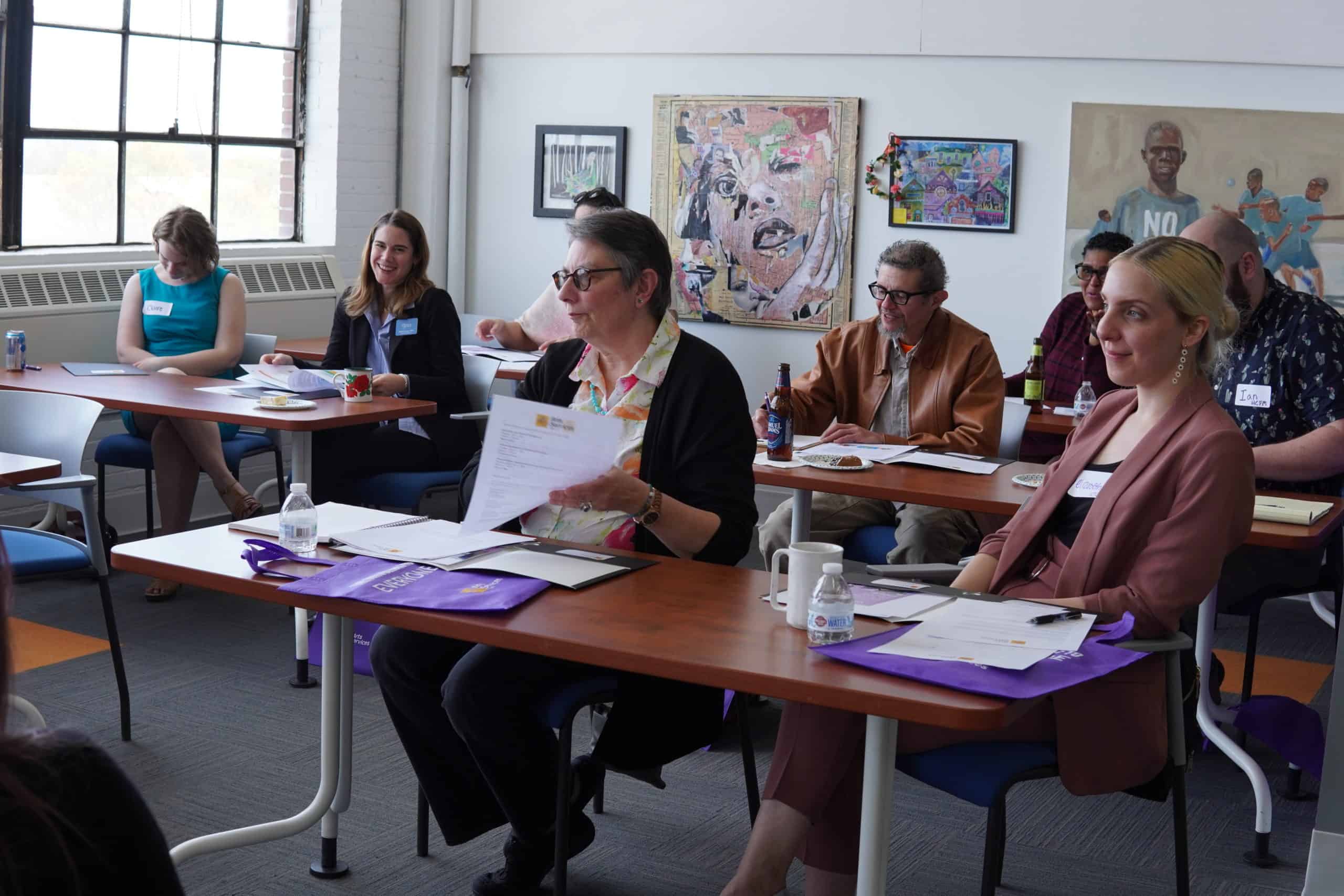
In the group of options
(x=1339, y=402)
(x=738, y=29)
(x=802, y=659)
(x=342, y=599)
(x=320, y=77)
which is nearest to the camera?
(x=802, y=659)

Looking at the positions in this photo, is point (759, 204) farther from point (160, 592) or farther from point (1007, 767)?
point (1007, 767)

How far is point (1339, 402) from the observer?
3.65 meters

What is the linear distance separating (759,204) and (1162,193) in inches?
72.8

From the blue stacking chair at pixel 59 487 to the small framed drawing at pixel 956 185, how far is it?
3.80m

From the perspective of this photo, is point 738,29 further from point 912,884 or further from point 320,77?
point 912,884

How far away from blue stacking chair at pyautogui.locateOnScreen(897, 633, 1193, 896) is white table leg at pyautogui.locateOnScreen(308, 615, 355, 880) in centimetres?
113

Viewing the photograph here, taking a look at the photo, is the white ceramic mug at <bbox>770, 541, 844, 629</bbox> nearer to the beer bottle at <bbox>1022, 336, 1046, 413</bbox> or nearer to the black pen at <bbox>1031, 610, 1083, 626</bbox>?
the black pen at <bbox>1031, 610, 1083, 626</bbox>

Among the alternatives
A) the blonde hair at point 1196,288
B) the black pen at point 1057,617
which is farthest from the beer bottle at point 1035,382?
the black pen at point 1057,617

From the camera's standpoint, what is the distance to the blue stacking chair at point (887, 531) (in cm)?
408

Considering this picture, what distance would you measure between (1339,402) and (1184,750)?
1776mm

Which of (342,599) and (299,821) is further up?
(342,599)

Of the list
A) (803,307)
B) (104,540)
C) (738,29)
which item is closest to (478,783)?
(104,540)

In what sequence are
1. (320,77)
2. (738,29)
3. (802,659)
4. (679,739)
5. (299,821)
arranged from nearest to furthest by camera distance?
(802,659) → (679,739) → (299,821) → (738,29) → (320,77)

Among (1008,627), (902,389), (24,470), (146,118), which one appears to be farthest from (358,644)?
(146,118)
